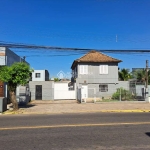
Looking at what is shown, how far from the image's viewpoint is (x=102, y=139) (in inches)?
283

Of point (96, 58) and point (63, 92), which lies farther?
point (96, 58)

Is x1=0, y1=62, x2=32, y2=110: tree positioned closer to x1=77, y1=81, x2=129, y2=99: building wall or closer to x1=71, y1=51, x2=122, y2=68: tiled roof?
x1=77, y1=81, x2=129, y2=99: building wall

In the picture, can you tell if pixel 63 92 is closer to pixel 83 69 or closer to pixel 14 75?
pixel 83 69

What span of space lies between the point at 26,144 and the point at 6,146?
0.55 m

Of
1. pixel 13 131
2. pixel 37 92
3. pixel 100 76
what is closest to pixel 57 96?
pixel 37 92

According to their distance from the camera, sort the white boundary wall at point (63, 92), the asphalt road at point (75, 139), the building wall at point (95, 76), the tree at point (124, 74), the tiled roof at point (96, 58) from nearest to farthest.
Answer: the asphalt road at point (75, 139), the white boundary wall at point (63, 92), the tiled roof at point (96, 58), the building wall at point (95, 76), the tree at point (124, 74)

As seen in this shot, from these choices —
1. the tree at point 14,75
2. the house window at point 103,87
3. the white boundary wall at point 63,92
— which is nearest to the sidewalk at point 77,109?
the tree at point 14,75

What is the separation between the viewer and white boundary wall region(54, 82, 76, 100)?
32.0 m

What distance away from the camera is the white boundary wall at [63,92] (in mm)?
31953

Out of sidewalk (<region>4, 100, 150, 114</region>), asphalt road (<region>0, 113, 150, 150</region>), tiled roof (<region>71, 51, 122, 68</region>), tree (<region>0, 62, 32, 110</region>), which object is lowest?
sidewalk (<region>4, 100, 150, 114</region>)

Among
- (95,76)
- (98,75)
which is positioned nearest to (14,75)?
(95,76)

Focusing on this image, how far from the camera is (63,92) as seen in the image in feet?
105

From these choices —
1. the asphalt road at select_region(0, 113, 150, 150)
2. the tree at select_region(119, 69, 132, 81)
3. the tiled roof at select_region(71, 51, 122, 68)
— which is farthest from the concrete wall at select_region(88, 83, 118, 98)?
the asphalt road at select_region(0, 113, 150, 150)

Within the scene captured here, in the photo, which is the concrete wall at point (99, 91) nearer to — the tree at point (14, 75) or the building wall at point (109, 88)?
the building wall at point (109, 88)
